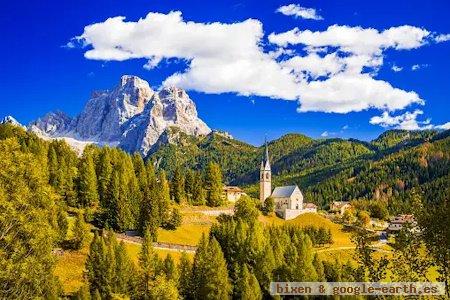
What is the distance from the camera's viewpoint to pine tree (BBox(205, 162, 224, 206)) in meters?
136

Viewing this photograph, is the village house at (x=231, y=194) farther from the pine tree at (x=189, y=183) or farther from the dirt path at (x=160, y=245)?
the dirt path at (x=160, y=245)

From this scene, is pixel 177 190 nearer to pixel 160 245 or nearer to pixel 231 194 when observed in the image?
pixel 160 245

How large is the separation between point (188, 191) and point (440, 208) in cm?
10776

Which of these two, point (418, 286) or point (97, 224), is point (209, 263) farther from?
point (418, 286)

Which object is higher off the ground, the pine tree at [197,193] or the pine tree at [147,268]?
the pine tree at [197,193]

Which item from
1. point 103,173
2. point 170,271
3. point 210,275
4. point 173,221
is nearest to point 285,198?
point 173,221

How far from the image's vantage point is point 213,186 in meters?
138

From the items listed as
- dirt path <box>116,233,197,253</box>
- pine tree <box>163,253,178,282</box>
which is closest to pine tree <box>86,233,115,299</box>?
pine tree <box>163,253,178,282</box>

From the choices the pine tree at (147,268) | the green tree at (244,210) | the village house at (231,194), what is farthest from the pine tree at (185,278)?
the village house at (231,194)

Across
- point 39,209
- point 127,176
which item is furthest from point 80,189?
point 39,209

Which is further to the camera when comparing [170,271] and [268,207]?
[268,207]

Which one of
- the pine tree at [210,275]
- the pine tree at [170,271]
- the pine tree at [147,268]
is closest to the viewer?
the pine tree at [147,268]

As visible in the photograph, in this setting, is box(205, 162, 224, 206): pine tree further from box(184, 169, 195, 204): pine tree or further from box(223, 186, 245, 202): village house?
box(223, 186, 245, 202): village house

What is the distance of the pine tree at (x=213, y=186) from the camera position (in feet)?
445
